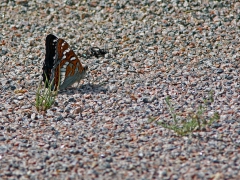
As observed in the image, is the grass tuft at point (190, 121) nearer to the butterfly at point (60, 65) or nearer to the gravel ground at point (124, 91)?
the gravel ground at point (124, 91)

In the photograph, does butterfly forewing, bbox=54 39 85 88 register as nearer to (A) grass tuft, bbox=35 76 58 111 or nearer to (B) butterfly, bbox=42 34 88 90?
(B) butterfly, bbox=42 34 88 90

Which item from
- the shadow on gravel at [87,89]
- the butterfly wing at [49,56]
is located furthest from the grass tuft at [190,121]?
the butterfly wing at [49,56]

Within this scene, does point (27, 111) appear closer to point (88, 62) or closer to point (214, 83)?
point (88, 62)

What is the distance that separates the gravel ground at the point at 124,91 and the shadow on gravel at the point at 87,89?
0.04ft

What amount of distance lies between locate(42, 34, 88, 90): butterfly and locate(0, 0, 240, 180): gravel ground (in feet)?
0.47

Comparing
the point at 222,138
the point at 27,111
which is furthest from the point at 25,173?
the point at 222,138

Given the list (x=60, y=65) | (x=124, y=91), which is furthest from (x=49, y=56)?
(x=124, y=91)

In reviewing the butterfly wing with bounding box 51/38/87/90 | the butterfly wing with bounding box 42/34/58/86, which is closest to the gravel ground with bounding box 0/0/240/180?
the butterfly wing with bounding box 51/38/87/90

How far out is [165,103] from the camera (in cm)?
593

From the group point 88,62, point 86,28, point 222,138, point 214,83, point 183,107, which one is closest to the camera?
point 222,138

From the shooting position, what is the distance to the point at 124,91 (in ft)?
20.8

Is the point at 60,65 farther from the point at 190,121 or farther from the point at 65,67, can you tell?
the point at 190,121

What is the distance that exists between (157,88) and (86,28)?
7.11ft

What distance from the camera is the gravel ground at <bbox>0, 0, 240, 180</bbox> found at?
4.84 metres
